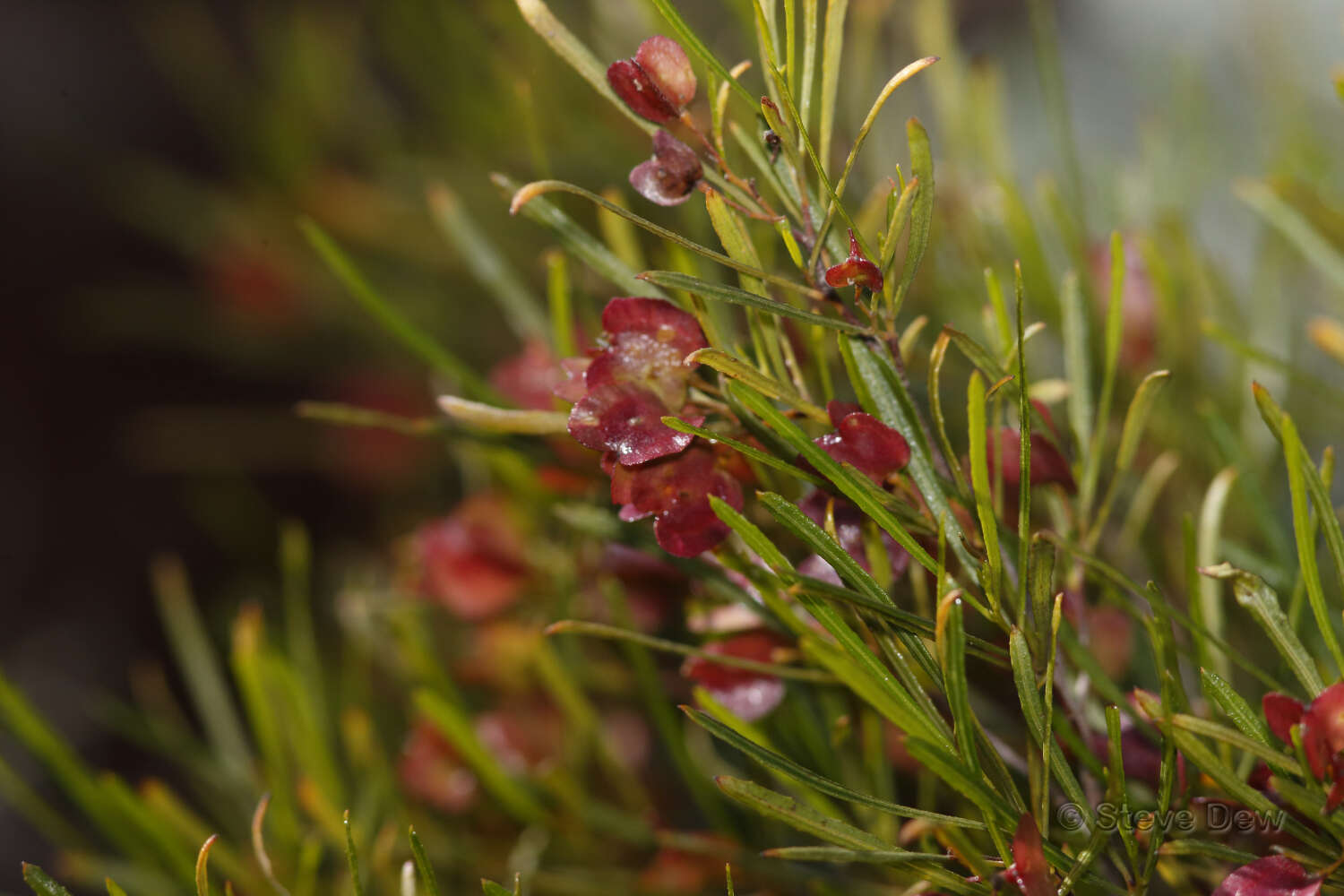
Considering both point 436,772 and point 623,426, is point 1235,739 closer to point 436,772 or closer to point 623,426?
point 623,426

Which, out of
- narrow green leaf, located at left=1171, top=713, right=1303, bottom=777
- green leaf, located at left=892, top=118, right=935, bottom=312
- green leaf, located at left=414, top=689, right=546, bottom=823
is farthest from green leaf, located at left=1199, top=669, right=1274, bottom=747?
green leaf, located at left=414, top=689, right=546, bottom=823

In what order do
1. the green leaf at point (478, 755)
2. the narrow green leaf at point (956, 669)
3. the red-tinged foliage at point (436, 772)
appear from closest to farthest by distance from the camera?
the narrow green leaf at point (956, 669), the green leaf at point (478, 755), the red-tinged foliage at point (436, 772)

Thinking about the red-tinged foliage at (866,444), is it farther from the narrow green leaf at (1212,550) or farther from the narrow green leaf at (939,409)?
the narrow green leaf at (1212,550)

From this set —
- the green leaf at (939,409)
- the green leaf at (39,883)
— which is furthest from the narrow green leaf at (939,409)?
the green leaf at (39,883)

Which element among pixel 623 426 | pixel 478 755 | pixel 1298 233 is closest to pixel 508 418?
pixel 623 426

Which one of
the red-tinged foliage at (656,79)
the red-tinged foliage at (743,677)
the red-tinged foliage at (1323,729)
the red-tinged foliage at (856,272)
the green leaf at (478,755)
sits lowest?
the green leaf at (478,755)

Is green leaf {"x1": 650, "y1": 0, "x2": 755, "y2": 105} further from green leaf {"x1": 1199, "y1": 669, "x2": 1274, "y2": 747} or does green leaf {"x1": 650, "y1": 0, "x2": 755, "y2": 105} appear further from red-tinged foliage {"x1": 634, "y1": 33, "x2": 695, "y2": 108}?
green leaf {"x1": 1199, "y1": 669, "x2": 1274, "y2": 747}

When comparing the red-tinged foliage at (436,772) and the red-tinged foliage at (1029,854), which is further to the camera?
the red-tinged foliage at (436,772)
